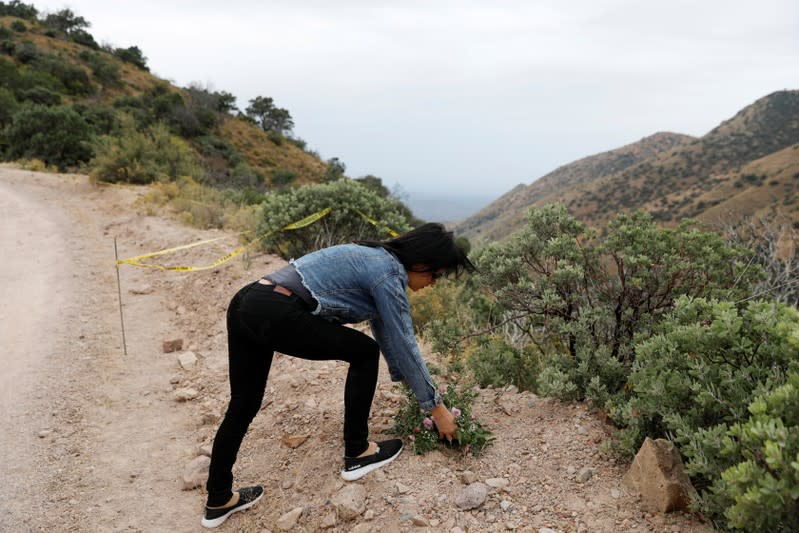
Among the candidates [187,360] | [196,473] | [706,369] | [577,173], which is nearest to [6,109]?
[187,360]

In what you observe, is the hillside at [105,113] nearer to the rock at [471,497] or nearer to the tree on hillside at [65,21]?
the tree on hillside at [65,21]

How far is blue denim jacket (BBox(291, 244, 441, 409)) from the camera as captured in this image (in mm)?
2578

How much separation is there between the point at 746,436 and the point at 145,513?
291 cm

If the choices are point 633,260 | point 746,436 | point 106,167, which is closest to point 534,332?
point 633,260

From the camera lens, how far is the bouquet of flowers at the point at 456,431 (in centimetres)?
297

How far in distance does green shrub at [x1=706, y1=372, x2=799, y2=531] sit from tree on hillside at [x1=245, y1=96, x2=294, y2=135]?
1718 inches

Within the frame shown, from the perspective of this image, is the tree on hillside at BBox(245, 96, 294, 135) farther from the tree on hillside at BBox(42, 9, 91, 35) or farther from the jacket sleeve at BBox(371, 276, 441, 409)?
the jacket sleeve at BBox(371, 276, 441, 409)

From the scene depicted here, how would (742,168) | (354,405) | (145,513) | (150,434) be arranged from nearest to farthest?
(354,405), (145,513), (150,434), (742,168)

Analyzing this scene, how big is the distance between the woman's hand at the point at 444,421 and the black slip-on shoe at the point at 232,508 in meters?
1.05

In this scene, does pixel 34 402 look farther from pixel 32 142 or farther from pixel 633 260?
pixel 32 142

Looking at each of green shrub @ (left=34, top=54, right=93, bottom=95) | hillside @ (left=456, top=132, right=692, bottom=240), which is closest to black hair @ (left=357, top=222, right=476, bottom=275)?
green shrub @ (left=34, top=54, right=93, bottom=95)

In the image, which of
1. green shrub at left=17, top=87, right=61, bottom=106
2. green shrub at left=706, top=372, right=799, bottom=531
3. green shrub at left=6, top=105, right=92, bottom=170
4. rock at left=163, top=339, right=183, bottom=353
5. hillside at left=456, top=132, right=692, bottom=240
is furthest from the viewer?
hillside at left=456, top=132, right=692, bottom=240

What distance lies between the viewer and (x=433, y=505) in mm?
2646

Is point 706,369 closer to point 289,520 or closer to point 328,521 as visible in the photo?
point 328,521
